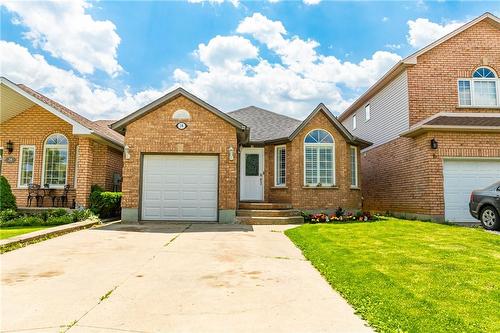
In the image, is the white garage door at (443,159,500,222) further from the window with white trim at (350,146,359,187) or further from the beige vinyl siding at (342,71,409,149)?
the window with white trim at (350,146,359,187)

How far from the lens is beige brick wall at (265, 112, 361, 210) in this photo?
13.6 meters

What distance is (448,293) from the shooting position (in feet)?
13.0

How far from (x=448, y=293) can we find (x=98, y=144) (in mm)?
12796

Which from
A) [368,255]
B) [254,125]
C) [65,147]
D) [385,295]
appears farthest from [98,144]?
[385,295]

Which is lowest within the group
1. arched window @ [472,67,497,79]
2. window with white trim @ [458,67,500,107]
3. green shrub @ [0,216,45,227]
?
green shrub @ [0,216,45,227]

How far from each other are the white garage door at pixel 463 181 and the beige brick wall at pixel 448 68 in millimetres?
2395

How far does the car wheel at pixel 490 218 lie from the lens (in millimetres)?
9719

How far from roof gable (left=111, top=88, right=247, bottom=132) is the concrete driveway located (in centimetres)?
524

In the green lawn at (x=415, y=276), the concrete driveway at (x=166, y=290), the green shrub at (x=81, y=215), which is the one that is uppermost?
the green shrub at (x=81, y=215)

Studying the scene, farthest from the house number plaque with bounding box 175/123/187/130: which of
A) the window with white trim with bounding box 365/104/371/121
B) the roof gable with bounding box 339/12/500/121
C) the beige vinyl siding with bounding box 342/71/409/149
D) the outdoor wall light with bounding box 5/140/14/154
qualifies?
the window with white trim with bounding box 365/104/371/121

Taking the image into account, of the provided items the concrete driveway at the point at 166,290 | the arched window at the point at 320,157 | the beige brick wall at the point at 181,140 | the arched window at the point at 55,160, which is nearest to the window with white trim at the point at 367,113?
the arched window at the point at 320,157

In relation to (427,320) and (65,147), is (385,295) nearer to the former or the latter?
(427,320)

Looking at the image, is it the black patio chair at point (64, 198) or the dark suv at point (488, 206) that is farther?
the black patio chair at point (64, 198)

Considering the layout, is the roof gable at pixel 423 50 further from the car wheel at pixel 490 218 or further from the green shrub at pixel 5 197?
the green shrub at pixel 5 197
